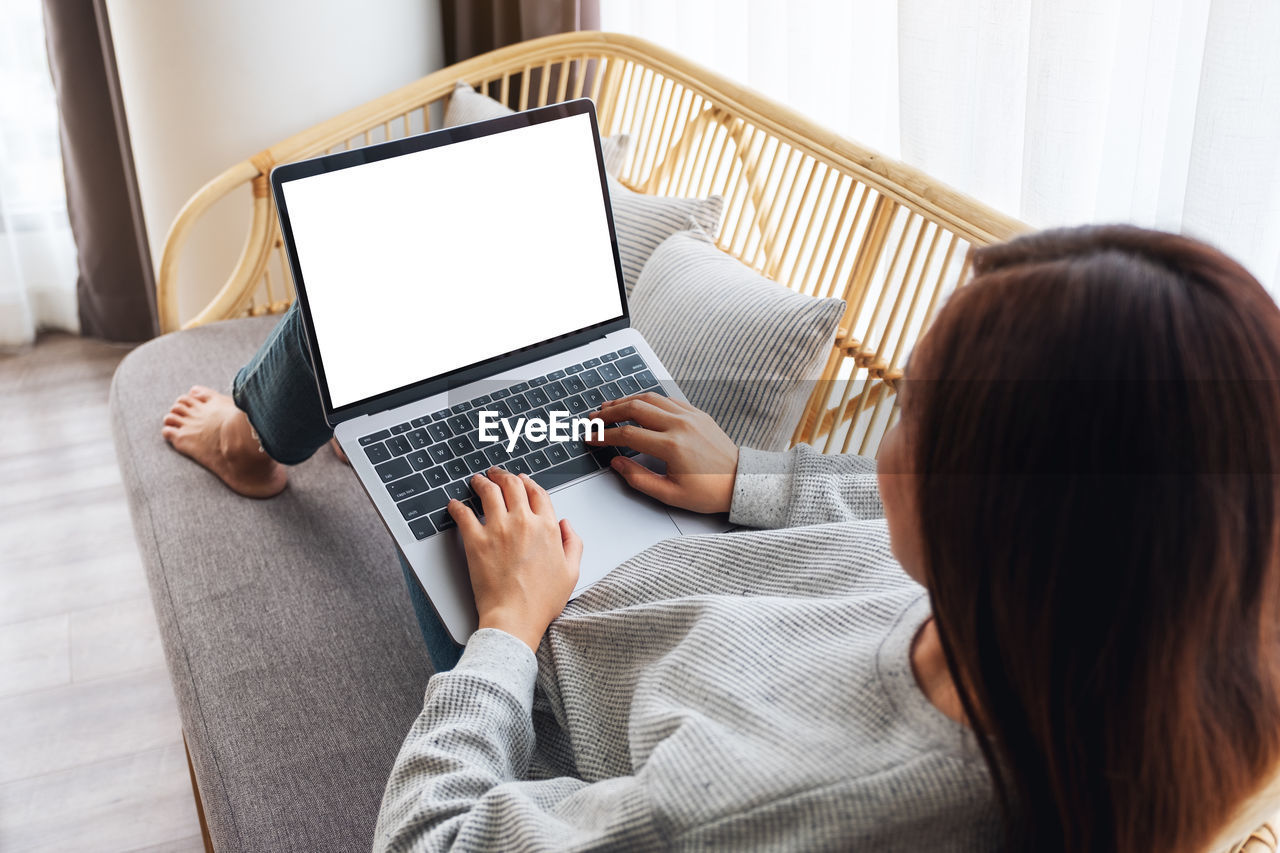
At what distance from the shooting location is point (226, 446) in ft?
3.99

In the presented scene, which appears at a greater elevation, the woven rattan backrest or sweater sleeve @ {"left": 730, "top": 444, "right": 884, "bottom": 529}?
the woven rattan backrest

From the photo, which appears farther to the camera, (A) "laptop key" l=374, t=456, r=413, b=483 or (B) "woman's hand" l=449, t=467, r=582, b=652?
(A) "laptop key" l=374, t=456, r=413, b=483

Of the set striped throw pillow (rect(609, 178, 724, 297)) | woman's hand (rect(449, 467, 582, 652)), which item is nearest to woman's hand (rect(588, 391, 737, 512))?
woman's hand (rect(449, 467, 582, 652))

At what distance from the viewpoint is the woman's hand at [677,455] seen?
92 cm

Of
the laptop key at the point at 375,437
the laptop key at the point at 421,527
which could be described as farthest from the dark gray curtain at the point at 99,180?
the laptop key at the point at 421,527

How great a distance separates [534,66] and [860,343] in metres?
0.96

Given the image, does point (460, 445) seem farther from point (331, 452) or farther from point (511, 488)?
point (331, 452)

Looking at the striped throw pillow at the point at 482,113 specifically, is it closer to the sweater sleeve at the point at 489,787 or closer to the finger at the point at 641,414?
the finger at the point at 641,414

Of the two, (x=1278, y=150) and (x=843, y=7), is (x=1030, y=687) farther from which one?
(x=843, y=7)

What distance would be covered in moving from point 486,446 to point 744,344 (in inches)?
12.3

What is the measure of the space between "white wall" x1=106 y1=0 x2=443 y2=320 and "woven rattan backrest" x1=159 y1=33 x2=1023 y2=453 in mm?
91

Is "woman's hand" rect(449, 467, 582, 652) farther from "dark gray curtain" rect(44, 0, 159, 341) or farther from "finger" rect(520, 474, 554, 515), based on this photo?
"dark gray curtain" rect(44, 0, 159, 341)

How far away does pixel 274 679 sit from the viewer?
96 centimetres

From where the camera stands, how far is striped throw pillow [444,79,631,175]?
1505mm
